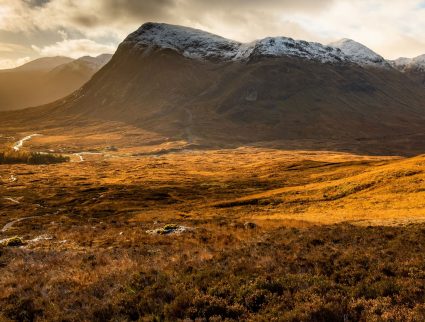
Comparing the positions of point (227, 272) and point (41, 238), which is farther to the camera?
point (41, 238)

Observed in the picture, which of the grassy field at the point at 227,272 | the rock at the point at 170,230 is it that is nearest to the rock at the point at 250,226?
the grassy field at the point at 227,272

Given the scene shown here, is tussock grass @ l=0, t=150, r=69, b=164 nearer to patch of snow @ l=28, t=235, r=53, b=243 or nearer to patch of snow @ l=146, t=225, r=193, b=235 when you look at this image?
patch of snow @ l=28, t=235, r=53, b=243

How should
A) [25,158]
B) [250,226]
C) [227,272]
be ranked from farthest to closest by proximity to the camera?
[25,158] < [250,226] < [227,272]

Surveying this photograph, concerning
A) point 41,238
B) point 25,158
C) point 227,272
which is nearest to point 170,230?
point 41,238

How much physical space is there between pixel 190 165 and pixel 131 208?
94.7 m

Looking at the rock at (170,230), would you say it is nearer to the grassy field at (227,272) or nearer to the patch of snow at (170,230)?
the patch of snow at (170,230)

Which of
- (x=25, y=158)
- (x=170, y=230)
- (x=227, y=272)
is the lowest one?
(x=170, y=230)

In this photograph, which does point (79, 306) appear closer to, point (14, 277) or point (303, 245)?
point (14, 277)

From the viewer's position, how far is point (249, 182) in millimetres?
97250

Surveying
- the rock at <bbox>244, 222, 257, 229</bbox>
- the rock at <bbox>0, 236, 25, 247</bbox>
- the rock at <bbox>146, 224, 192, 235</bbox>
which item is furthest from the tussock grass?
the rock at <bbox>244, 222, 257, 229</bbox>

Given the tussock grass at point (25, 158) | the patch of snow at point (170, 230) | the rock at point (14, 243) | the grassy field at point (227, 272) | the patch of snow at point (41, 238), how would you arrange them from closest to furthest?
the grassy field at point (227, 272), the rock at point (14, 243), the patch of snow at point (41, 238), the patch of snow at point (170, 230), the tussock grass at point (25, 158)

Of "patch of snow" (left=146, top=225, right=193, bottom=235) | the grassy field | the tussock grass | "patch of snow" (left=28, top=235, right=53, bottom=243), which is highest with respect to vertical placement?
the tussock grass

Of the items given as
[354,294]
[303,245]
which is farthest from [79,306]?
[303,245]

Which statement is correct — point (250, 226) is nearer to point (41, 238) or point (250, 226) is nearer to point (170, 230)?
point (170, 230)
